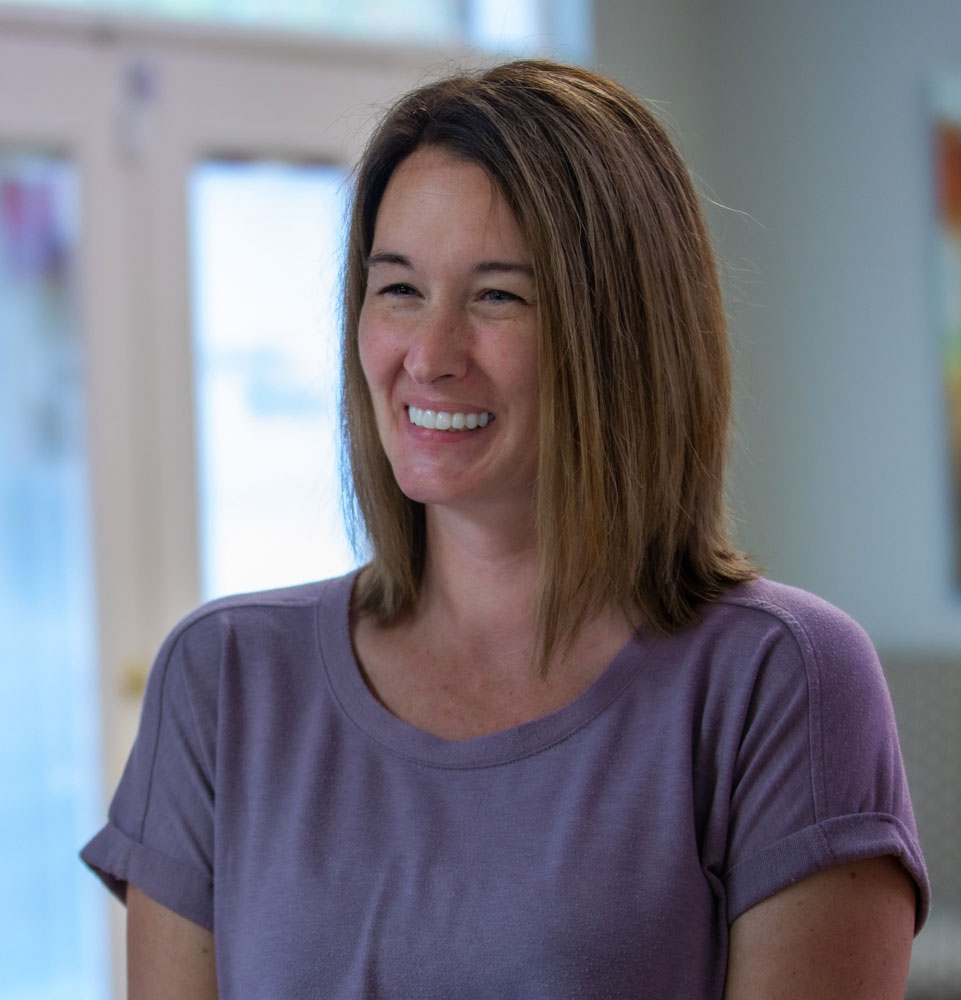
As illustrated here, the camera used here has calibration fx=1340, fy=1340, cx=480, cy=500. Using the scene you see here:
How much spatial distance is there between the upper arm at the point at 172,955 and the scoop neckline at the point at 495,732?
238 mm

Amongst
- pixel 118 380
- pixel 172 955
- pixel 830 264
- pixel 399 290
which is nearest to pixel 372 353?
pixel 399 290

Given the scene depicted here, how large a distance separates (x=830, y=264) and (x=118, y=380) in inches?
69.1

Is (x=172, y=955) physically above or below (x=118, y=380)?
below

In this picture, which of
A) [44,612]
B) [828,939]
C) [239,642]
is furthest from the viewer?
[44,612]

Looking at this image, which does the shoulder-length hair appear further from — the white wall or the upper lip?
the white wall

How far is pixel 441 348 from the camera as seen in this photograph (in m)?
1.12

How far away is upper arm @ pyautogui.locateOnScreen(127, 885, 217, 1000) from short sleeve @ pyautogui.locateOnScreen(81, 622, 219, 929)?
0.01 meters

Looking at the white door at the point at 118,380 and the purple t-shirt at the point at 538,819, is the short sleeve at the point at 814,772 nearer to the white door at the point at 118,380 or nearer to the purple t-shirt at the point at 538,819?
the purple t-shirt at the point at 538,819

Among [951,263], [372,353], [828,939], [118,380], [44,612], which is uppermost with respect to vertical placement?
[951,263]

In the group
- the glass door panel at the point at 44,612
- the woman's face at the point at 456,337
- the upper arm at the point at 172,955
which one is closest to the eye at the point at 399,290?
the woman's face at the point at 456,337

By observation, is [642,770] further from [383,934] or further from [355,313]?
[355,313]

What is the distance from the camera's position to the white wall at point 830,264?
315 cm

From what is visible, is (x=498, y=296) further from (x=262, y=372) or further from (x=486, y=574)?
(x=262, y=372)

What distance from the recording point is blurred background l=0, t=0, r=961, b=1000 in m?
2.75
